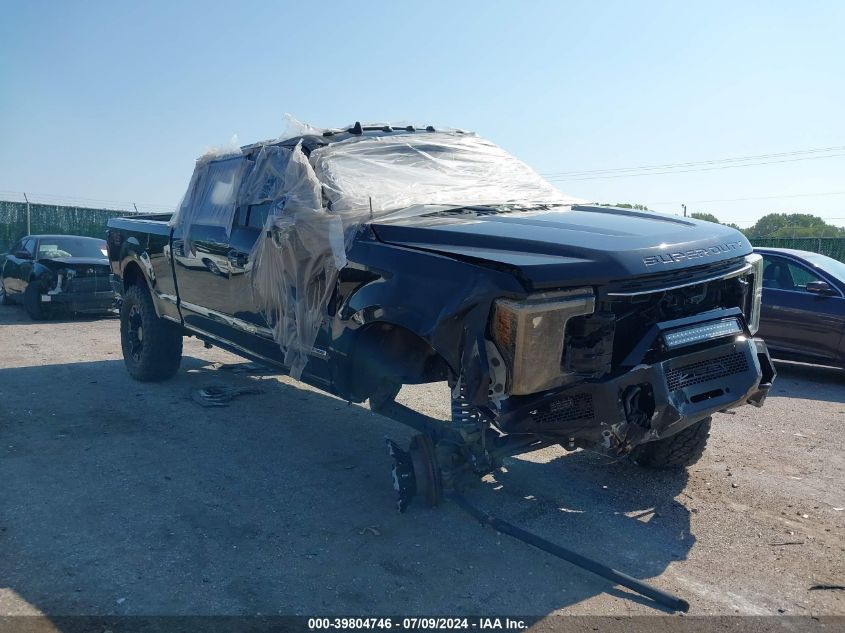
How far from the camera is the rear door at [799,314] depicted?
7828mm

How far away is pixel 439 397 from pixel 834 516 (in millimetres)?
3461

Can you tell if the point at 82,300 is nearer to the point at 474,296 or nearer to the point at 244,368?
the point at 244,368

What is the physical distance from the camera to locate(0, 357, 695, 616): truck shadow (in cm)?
321

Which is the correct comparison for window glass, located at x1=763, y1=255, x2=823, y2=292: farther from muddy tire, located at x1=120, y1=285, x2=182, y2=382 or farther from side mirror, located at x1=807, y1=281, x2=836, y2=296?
muddy tire, located at x1=120, y1=285, x2=182, y2=382

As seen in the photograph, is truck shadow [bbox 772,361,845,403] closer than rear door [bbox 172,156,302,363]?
No

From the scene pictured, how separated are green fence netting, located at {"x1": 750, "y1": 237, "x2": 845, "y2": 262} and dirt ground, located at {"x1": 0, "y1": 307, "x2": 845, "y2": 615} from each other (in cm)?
1233

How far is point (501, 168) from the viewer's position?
5.43 meters

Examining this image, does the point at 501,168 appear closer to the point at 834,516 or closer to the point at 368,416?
the point at 368,416

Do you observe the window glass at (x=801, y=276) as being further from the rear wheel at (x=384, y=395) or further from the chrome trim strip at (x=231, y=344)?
the chrome trim strip at (x=231, y=344)

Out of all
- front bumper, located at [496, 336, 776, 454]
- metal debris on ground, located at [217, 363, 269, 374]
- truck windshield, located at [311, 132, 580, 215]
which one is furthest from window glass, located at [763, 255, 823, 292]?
metal debris on ground, located at [217, 363, 269, 374]

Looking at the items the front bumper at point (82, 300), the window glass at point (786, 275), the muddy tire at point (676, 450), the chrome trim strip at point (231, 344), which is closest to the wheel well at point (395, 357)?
the chrome trim strip at point (231, 344)

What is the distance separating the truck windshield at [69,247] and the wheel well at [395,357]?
31.0 ft

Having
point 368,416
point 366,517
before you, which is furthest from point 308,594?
point 368,416

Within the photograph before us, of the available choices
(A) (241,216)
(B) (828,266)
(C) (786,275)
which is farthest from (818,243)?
(A) (241,216)
